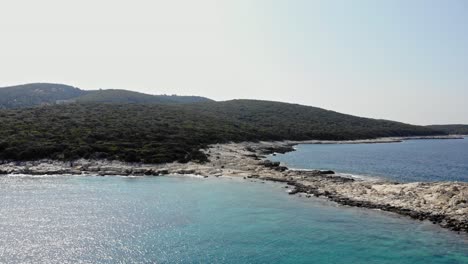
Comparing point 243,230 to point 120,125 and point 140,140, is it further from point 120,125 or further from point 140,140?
point 120,125

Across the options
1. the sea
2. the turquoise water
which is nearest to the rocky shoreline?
the sea

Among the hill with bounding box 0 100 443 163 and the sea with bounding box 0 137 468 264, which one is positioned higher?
the hill with bounding box 0 100 443 163

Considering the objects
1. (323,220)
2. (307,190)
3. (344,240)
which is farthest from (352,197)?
(344,240)

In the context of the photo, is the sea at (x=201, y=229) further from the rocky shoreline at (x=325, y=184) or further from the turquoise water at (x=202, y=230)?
the rocky shoreline at (x=325, y=184)

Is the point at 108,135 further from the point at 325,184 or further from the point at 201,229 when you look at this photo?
the point at 201,229

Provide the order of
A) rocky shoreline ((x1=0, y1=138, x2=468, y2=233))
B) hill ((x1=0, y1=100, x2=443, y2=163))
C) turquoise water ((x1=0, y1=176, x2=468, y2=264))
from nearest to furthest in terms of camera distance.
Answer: turquoise water ((x1=0, y1=176, x2=468, y2=264))
rocky shoreline ((x1=0, y1=138, x2=468, y2=233))
hill ((x1=0, y1=100, x2=443, y2=163))

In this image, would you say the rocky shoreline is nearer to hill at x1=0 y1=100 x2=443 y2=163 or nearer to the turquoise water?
the turquoise water

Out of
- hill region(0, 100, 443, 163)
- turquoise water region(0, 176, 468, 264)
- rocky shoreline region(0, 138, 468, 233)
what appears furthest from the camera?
hill region(0, 100, 443, 163)
